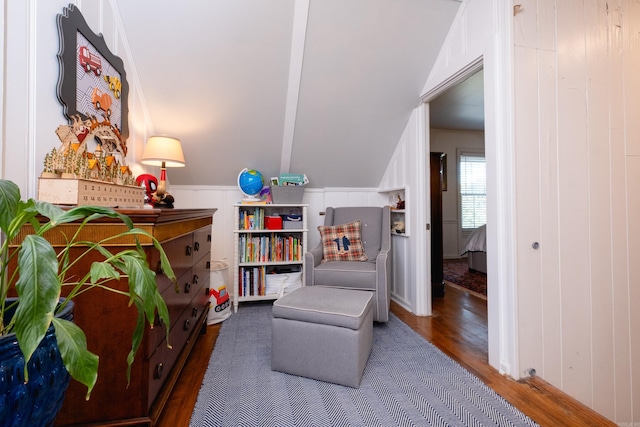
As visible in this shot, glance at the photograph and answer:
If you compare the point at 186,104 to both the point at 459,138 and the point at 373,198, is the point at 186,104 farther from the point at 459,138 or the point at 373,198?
the point at 459,138

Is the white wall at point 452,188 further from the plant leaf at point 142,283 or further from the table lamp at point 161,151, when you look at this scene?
the plant leaf at point 142,283

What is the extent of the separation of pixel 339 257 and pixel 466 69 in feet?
6.01

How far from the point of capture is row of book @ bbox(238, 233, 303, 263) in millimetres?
2852

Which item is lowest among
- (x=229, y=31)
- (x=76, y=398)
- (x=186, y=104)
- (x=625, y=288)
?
(x=76, y=398)

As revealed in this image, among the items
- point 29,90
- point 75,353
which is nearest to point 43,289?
point 75,353

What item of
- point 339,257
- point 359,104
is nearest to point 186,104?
point 359,104

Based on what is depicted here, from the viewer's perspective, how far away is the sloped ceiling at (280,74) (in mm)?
1988

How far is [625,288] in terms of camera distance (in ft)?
6.08

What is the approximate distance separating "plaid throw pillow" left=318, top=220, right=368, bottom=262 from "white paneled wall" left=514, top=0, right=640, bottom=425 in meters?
1.39

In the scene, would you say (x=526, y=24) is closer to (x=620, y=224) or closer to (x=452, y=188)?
Answer: (x=620, y=224)

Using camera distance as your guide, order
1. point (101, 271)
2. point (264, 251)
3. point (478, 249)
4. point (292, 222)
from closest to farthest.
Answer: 1. point (101, 271)
2. point (264, 251)
3. point (292, 222)
4. point (478, 249)

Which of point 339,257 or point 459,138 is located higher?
point 459,138

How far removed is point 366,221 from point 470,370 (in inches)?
62.3

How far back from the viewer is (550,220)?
5.53ft
